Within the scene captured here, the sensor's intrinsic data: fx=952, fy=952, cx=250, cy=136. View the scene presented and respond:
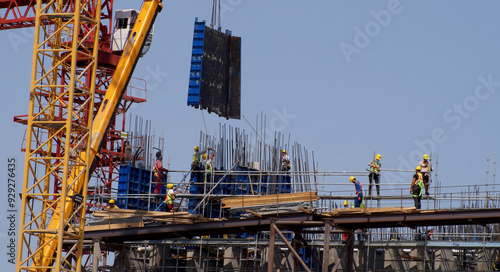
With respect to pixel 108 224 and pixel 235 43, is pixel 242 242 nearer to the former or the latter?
pixel 108 224

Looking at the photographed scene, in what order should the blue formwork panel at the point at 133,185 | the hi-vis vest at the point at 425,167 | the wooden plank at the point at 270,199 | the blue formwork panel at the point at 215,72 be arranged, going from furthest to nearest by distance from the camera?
the blue formwork panel at the point at 133,185, the blue formwork panel at the point at 215,72, the hi-vis vest at the point at 425,167, the wooden plank at the point at 270,199

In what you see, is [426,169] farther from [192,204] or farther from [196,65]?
[196,65]

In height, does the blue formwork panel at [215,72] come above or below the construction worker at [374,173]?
above

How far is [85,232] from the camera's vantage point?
40688 millimetres

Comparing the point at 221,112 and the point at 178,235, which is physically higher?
the point at 221,112

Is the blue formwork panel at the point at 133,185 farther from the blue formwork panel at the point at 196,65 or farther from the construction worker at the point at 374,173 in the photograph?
the construction worker at the point at 374,173

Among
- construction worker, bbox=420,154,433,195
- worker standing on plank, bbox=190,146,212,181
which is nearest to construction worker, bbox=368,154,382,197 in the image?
construction worker, bbox=420,154,433,195

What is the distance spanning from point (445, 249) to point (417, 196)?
17.0ft

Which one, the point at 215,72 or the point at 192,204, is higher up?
the point at 215,72

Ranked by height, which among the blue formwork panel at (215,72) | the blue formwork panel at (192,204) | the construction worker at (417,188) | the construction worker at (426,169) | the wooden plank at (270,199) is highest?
the blue formwork panel at (215,72)

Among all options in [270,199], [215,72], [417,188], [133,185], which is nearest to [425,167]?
[417,188]

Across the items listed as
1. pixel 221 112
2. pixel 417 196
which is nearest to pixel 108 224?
pixel 221 112

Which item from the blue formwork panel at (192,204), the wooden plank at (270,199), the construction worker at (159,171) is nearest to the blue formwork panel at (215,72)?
the construction worker at (159,171)

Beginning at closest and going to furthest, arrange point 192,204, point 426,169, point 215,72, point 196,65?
point 426,169, point 196,65, point 192,204, point 215,72
